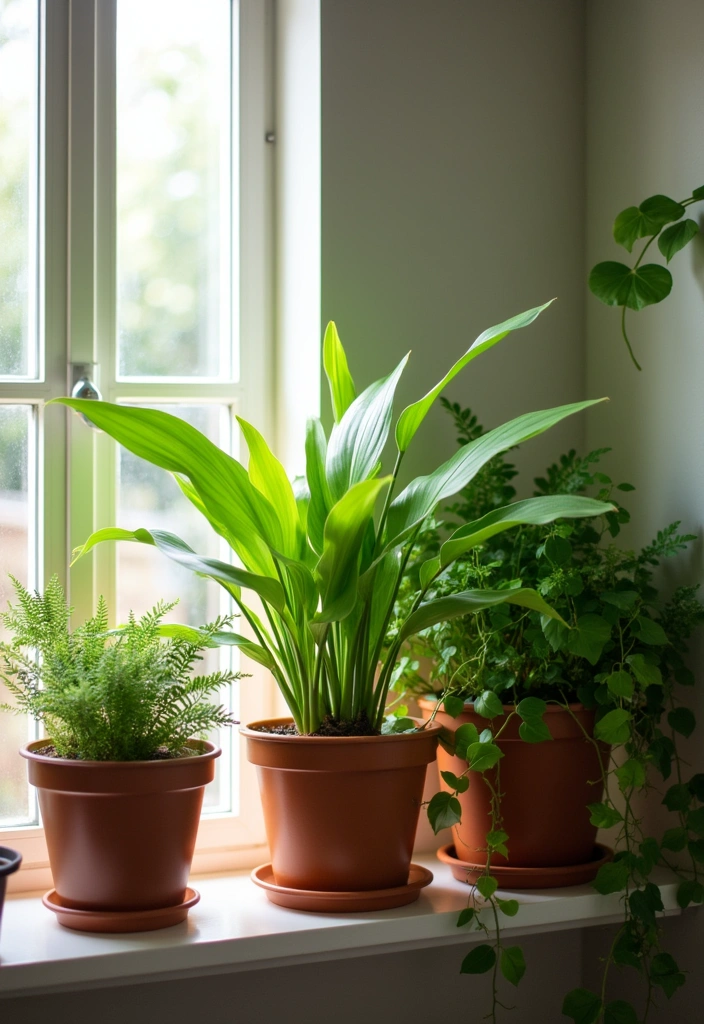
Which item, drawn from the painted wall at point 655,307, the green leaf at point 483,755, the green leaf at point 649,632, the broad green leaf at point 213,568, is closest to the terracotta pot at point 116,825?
the broad green leaf at point 213,568

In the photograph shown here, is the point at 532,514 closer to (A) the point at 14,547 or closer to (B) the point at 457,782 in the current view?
(B) the point at 457,782

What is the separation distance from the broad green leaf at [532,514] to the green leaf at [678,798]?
42 cm

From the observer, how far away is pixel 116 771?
3.71ft

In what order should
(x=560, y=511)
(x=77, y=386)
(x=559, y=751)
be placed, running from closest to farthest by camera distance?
(x=560, y=511)
(x=559, y=751)
(x=77, y=386)

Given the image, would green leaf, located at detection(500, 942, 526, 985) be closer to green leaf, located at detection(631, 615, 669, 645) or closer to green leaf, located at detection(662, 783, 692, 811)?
green leaf, located at detection(662, 783, 692, 811)

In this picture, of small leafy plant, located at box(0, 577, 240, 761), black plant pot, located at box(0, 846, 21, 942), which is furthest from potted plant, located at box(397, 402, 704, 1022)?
black plant pot, located at box(0, 846, 21, 942)

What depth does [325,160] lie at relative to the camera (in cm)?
146

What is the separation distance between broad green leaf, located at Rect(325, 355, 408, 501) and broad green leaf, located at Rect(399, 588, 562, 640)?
0.58 ft

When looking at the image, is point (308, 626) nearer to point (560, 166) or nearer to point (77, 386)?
point (77, 386)

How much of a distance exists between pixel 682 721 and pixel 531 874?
29 centimetres

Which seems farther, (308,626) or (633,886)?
(633,886)

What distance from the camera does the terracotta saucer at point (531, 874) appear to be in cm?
130

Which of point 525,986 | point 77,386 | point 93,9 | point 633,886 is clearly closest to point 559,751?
point 633,886

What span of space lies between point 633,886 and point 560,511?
22.5 inches
